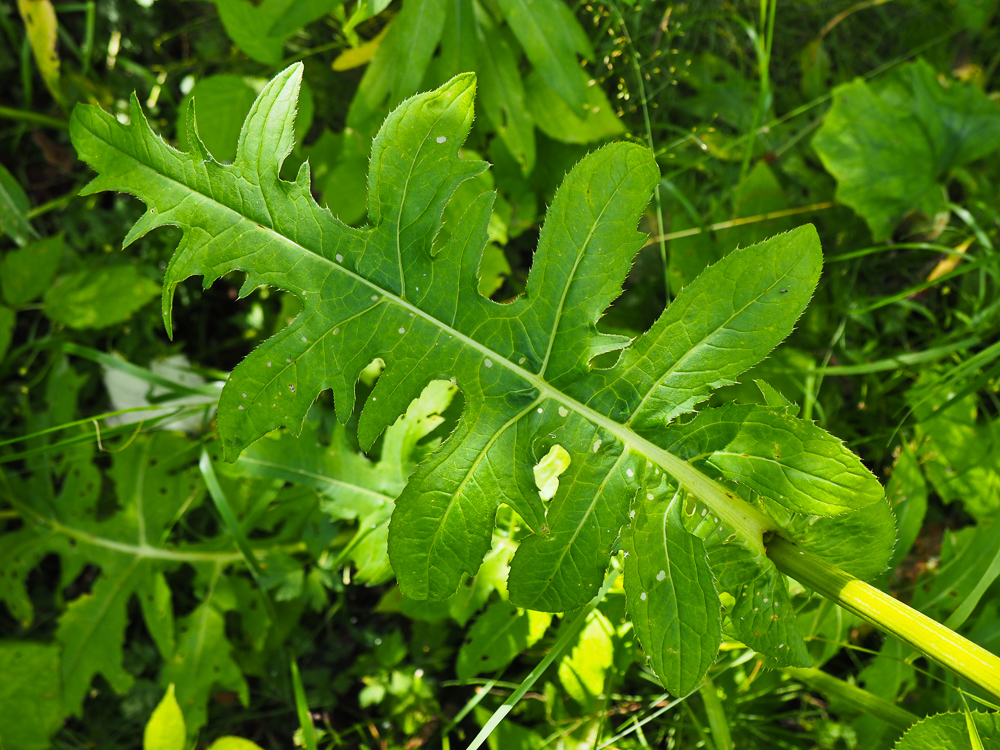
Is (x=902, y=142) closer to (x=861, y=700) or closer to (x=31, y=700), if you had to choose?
(x=861, y=700)

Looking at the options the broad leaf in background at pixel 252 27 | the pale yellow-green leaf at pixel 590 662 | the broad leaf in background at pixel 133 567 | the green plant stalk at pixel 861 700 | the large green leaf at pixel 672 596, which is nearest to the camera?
the large green leaf at pixel 672 596

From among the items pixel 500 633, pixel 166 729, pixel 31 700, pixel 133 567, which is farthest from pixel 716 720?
pixel 31 700

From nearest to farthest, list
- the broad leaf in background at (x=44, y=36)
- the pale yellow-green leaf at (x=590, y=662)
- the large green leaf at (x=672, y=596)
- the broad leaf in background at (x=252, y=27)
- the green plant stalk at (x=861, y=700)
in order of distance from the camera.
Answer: the large green leaf at (x=672, y=596) → the green plant stalk at (x=861, y=700) → the pale yellow-green leaf at (x=590, y=662) → the broad leaf in background at (x=252, y=27) → the broad leaf in background at (x=44, y=36)

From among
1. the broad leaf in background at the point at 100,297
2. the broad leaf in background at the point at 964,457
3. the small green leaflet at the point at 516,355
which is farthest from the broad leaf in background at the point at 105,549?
the broad leaf in background at the point at 964,457

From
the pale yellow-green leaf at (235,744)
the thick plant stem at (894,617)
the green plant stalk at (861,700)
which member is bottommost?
the pale yellow-green leaf at (235,744)

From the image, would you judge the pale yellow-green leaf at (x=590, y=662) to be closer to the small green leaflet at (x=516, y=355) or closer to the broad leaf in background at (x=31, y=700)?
the small green leaflet at (x=516, y=355)

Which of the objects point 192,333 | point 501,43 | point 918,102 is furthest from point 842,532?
point 192,333

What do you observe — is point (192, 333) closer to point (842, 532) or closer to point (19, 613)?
point (19, 613)

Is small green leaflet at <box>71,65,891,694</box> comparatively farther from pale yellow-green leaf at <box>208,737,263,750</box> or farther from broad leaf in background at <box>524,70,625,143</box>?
pale yellow-green leaf at <box>208,737,263,750</box>
